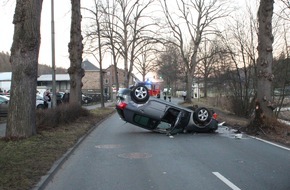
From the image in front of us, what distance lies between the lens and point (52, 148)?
36.7ft

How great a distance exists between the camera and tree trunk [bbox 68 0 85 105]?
23344 mm

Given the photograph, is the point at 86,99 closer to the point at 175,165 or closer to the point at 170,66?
the point at 170,66

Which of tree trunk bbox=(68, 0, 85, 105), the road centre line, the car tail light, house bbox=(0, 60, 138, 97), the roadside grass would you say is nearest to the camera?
the road centre line

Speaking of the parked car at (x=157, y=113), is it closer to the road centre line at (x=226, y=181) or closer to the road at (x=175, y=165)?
the road at (x=175, y=165)

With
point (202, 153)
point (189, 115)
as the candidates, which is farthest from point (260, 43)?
point (202, 153)

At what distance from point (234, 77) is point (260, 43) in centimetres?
1696

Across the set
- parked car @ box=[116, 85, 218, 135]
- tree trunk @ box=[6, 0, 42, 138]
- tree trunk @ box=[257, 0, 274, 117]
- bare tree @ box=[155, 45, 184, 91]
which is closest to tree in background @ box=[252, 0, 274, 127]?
tree trunk @ box=[257, 0, 274, 117]

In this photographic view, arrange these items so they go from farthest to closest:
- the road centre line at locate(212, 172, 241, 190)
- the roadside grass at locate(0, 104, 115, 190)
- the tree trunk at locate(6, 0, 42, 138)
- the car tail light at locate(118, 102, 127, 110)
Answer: the car tail light at locate(118, 102, 127, 110), the tree trunk at locate(6, 0, 42, 138), the roadside grass at locate(0, 104, 115, 190), the road centre line at locate(212, 172, 241, 190)

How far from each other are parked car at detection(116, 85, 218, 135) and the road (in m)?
1.89

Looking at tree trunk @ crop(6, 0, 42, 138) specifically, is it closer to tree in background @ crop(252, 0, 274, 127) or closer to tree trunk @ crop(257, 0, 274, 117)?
tree in background @ crop(252, 0, 274, 127)

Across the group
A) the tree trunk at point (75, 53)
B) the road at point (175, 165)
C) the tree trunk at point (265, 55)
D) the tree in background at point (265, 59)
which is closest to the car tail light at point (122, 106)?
the road at point (175, 165)

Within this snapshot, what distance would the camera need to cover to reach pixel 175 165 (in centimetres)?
938

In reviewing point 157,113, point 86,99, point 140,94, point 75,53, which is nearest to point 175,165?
point 157,113

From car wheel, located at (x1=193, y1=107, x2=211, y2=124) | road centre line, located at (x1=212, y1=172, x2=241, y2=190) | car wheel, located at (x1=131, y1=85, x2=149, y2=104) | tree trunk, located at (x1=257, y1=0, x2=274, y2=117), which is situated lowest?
road centre line, located at (x1=212, y1=172, x2=241, y2=190)
